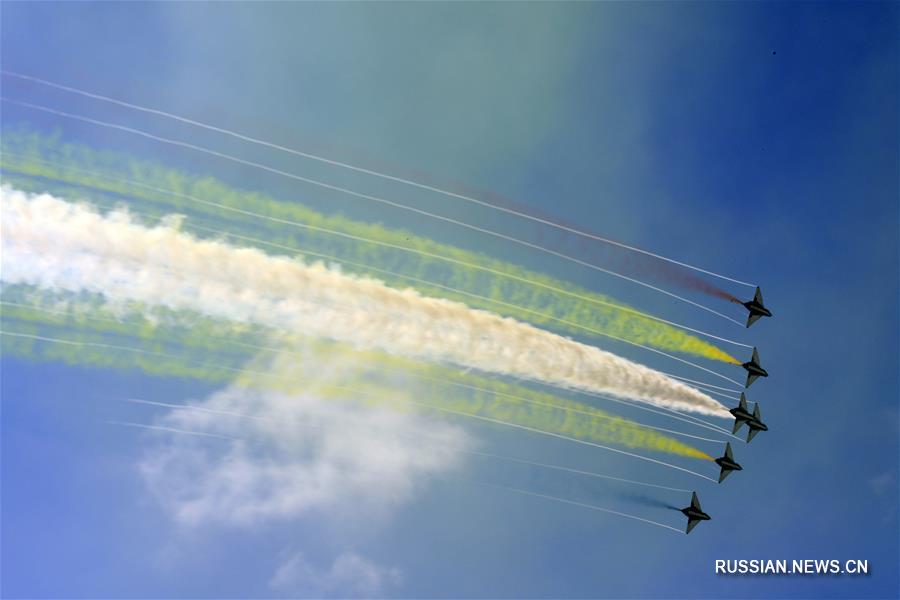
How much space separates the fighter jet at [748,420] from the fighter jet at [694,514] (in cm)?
443

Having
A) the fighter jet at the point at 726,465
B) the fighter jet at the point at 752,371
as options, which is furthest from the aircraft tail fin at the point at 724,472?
the fighter jet at the point at 752,371

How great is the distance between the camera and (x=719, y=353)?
31.0 m

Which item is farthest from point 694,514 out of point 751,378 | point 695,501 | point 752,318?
point 752,318

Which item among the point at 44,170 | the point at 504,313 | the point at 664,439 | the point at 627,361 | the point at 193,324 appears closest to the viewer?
the point at 44,170

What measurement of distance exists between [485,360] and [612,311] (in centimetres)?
Result: 571

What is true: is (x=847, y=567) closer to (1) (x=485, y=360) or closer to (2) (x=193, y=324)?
(1) (x=485, y=360)

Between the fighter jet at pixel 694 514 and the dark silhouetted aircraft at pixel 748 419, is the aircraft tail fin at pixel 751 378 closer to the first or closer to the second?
the dark silhouetted aircraft at pixel 748 419

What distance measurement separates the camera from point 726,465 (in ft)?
118

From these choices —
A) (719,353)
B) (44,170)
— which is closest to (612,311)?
(719,353)

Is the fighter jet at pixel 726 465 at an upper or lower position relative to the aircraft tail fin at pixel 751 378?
lower

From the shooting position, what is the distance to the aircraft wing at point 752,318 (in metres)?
34.4

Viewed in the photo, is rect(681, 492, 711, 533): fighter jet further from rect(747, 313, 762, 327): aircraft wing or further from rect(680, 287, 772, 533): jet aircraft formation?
rect(747, 313, 762, 327): aircraft wing

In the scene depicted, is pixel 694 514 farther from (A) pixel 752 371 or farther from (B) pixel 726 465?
(A) pixel 752 371

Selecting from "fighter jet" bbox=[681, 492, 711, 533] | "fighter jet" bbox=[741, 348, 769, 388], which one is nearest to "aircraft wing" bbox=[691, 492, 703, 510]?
"fighter jet" bbox=[681, 492, 711, 533]
